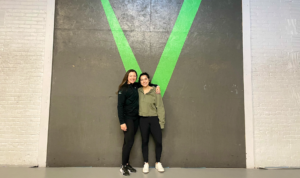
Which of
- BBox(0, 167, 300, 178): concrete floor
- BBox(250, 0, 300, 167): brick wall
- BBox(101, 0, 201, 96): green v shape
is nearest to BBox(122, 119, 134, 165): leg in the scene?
BBox(0, 167, 300, 178): concrete floor

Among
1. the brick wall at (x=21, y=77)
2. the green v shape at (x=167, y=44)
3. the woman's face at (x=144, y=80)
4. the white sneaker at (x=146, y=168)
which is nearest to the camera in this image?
the white sneaker at (x=146, y=168)

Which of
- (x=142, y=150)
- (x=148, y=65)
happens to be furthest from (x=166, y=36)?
(x=142, y=150)

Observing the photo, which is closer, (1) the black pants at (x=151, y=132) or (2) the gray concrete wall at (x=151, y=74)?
(1) the black pants at (x=151, y=132)

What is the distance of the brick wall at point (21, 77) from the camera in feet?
9.37

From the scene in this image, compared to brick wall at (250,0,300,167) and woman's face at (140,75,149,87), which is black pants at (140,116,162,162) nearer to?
woman's face at (140,75,149,87)

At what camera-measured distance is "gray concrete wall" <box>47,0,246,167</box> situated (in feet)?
9.53

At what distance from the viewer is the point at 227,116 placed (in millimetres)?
2982

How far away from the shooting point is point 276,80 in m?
3.04

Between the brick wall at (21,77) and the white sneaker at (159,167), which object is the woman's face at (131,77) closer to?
the white sneaker at (159,167)

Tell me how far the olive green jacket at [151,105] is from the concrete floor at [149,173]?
2.32 feet

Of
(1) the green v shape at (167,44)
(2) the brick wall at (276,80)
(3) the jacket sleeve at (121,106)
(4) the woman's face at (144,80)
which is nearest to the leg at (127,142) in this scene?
(3) the jacket sleeve at (121,106)

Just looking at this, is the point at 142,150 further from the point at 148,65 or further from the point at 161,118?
the point at 148,65

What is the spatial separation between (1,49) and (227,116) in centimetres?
389

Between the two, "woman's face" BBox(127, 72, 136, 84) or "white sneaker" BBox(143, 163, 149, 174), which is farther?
"woman's face" BBox(127, 72, 136, 84)
